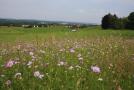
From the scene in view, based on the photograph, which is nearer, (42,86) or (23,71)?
(42,86)

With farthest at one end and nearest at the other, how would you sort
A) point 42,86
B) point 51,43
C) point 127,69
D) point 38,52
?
1. point 51,43
2. point 38,52
3. point 127,69
4. point 42,86

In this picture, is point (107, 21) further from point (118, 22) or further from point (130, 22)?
point (130, 22)

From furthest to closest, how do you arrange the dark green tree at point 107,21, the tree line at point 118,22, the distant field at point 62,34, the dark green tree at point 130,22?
the dark green tree at point 107,21
the tree line at point 118,22
the dark green tree at point 130,22
the distant field at point 62,34

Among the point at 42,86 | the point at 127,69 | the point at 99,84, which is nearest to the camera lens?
the point at 42,86

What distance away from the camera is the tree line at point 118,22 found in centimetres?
4834

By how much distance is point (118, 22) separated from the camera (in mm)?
50906

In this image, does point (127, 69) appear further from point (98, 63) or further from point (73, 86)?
point (73, 86)

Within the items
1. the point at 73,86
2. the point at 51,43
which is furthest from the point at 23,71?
the point at 51,43

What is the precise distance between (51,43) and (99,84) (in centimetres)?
333

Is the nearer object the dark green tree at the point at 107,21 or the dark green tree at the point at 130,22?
the dark green tree at the point at 130,22

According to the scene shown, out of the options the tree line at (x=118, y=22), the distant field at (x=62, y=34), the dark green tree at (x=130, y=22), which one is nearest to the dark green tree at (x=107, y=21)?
the tree line at (x=118, y=22)

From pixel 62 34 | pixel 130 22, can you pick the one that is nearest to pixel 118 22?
pixel 130 22

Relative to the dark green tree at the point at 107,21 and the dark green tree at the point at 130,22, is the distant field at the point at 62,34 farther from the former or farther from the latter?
the dark green tree at the point at 107,21

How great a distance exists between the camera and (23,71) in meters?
4.54
